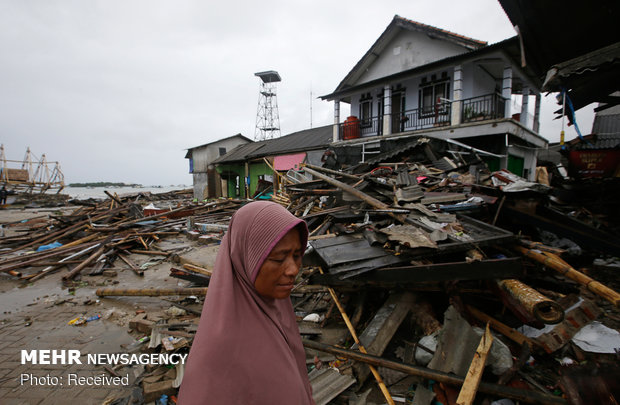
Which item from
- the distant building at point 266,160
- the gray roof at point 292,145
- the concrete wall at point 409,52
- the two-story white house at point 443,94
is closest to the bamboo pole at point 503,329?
the two-story white house at point 443,94

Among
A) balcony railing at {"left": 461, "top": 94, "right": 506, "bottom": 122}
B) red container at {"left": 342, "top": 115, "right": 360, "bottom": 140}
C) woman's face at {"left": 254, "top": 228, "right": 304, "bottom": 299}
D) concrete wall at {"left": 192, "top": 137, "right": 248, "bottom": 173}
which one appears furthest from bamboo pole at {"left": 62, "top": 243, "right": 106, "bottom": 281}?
concrete wall at {"left": 192, "top": 137, "right": 248, "bottom": 173}

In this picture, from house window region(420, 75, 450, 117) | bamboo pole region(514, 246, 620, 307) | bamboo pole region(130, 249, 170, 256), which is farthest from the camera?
house window region(420, 75, 450, 117)

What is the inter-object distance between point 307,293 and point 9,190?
36570mm

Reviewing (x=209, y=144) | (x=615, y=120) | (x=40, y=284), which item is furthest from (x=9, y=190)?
(x=615, y=120)

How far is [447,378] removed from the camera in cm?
229

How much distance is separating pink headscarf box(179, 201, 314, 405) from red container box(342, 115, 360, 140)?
14512 mm

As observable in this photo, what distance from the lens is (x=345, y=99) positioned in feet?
56.4

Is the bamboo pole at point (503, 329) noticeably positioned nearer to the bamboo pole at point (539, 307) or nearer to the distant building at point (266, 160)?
the bamboo pole at point (539, 307)

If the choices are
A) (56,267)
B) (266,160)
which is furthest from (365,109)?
(56,267)

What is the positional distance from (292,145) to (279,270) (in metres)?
19.0

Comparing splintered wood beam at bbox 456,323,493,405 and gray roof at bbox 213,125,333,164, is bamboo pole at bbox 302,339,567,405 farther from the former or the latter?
gray roof at bbox 213,125,333,164

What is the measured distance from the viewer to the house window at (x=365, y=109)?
15.8 meters

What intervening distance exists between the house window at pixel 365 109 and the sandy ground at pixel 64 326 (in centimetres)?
1224

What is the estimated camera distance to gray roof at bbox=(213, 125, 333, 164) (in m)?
17.8
